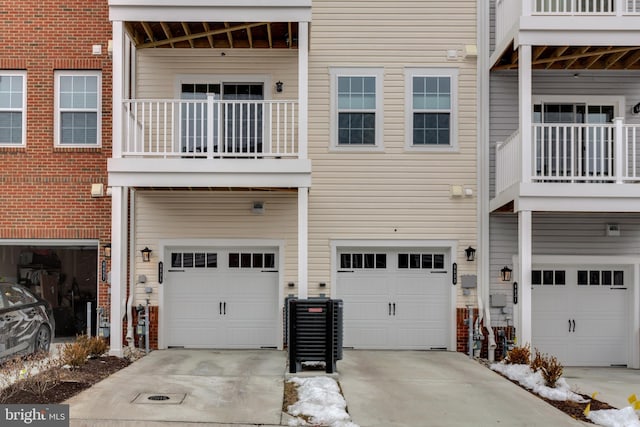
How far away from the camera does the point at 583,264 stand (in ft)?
39.7

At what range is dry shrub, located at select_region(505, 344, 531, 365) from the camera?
9.99m

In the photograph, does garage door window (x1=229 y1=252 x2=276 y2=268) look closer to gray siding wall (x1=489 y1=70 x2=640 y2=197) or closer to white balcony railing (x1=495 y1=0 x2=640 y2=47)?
gray siding wall (x1=489 y1=70 x2=640 y2=197)

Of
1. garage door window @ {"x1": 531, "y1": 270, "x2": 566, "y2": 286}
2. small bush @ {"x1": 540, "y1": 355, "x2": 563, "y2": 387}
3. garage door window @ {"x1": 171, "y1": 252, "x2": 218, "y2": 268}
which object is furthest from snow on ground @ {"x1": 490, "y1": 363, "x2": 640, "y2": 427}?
garage door window @ {"x1": 171, "y1": 252, "x2": 218, "y2": 268}

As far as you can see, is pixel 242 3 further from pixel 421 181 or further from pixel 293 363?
pixel 293 363

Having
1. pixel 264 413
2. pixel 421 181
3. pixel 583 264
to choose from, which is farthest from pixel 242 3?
pixel 583 264

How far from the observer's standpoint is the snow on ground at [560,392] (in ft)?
24.0

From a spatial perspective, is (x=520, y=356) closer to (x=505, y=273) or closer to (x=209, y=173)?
(x=505, y=273)

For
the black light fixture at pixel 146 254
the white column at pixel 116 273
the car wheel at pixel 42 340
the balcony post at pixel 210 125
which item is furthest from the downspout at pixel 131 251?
the balcony post at pixel 210 125

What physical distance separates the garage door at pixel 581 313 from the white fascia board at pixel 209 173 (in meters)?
5.15

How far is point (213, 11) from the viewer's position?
10.5 metres

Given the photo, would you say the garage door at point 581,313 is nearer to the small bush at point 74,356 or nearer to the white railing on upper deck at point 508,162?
the white railing on upper deck at point 508,162

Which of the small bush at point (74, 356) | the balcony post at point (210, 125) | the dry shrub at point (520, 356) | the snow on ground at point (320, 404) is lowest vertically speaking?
the snow on ground at point (320, 404)

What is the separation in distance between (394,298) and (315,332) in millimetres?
3234

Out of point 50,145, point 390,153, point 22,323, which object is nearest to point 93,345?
point 22,323
